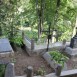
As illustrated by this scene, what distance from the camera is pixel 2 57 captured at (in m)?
6.54

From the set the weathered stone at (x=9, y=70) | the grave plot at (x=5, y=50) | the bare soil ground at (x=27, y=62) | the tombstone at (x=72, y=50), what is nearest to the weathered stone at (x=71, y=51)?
the tombstone at (x=72, y=50)

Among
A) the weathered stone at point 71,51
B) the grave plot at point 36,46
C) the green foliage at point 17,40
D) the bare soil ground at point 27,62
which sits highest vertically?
the green foliage at point 17,40

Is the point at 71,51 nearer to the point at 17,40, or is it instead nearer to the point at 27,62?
the point at 27,62

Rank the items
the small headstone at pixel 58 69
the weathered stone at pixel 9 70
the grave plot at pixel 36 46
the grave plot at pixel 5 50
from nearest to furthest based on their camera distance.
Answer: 1. the weathered stone at pixel 9 70
2. the small headstone at pixel 58 69
3. the grave plot at pixel 5 50
4. the grave plot at pixel 36 46

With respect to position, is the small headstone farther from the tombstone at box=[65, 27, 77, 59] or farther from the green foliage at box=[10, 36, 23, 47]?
the green foliage at box=[10, 36, 23, 47]

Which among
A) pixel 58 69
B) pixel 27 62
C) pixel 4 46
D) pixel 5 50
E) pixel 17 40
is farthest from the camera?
pixel 17 40

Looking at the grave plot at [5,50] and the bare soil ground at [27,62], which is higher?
the grave plot at [5,50]

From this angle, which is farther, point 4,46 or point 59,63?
point 4,46

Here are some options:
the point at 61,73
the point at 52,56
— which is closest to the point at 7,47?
the point at 52,56

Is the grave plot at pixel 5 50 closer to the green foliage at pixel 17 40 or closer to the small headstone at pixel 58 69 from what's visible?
the green foliage at pixel 17 40

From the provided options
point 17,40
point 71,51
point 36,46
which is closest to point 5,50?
point 17,40

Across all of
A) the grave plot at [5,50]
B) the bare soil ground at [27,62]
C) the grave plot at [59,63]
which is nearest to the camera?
the grave plot at [59,63]

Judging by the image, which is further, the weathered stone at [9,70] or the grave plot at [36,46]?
the grave plot at [36,46]

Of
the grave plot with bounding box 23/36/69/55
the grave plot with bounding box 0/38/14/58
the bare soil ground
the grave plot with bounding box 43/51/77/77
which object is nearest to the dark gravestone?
the grave plot with bounding box 0/38/14/58
